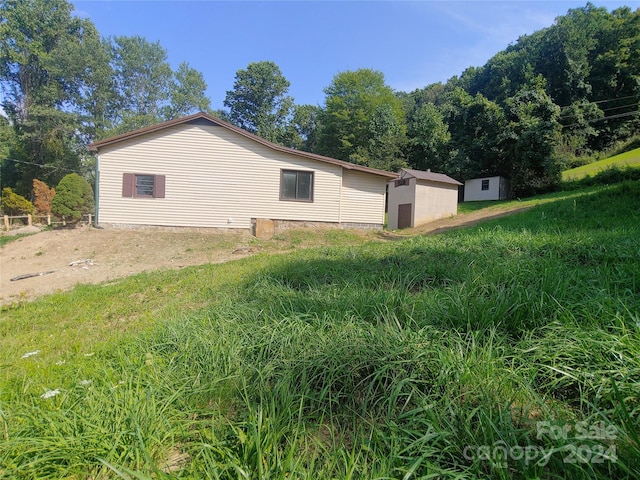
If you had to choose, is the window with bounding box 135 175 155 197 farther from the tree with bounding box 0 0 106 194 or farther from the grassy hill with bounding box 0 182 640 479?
the tree with bounding box 0 0 106 194

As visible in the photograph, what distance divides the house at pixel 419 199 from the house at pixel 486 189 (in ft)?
18.4

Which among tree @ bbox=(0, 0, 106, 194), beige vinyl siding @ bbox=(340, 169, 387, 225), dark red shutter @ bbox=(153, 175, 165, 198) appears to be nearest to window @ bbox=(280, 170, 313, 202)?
beige vinyl siding @ bbox=(340, 169, 387, 225)

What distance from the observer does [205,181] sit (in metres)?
12.6

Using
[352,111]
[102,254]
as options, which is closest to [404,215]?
[102,254]

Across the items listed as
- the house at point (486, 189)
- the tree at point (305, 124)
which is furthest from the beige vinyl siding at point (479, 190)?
the tree at point (305, 124)

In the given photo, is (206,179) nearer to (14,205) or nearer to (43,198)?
(14,205)

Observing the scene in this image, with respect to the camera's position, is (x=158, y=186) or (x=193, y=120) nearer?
(x=158, y=186)

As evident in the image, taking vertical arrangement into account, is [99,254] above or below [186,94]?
below

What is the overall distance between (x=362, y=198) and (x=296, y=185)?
3198 mm

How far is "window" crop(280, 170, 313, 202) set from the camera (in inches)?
524

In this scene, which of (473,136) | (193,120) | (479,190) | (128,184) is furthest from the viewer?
(473,136)

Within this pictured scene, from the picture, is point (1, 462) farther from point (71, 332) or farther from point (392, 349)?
point (71, 332)

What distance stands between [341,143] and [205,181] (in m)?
23.0

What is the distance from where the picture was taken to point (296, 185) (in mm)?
13398
